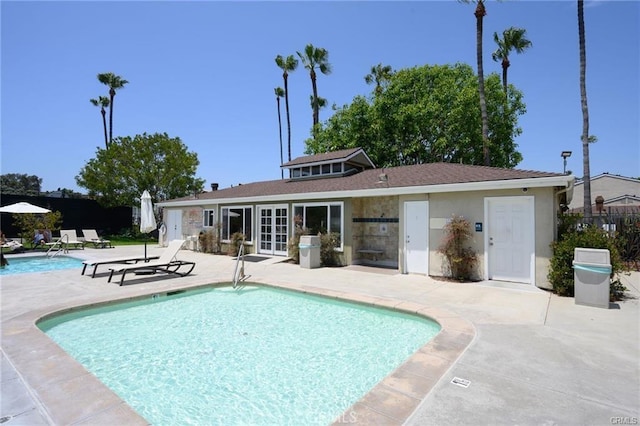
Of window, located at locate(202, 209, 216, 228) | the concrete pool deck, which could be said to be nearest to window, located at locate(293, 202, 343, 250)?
the concrete pool deck

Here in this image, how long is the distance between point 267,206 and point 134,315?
9.32 meters

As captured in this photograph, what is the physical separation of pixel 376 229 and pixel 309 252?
3285 mm

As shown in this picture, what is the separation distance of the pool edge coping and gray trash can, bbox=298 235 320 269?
6.88m

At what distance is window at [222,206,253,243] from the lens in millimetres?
16609

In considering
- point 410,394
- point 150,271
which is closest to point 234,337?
point 410,394

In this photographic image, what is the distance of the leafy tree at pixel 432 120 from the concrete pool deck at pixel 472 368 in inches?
720

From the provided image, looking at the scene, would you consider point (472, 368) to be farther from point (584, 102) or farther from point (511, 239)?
point (584, 102)

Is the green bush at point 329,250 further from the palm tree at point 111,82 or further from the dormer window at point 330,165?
the palm tree at point 111,82

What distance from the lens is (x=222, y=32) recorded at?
14727 mm

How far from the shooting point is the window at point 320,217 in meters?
13.1

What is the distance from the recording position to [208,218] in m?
19.0

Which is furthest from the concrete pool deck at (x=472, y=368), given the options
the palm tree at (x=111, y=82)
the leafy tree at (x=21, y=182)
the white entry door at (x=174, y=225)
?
the leafy tree at (x=21, y=182)

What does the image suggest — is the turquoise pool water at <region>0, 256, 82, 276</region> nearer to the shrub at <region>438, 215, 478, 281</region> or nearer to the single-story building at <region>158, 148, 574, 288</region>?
the single-story building at <region>158, 148, 574, 288</region>

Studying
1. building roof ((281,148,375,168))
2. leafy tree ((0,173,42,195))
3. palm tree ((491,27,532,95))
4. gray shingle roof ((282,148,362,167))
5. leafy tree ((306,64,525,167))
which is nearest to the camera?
building roof ((281,148,375,168))
